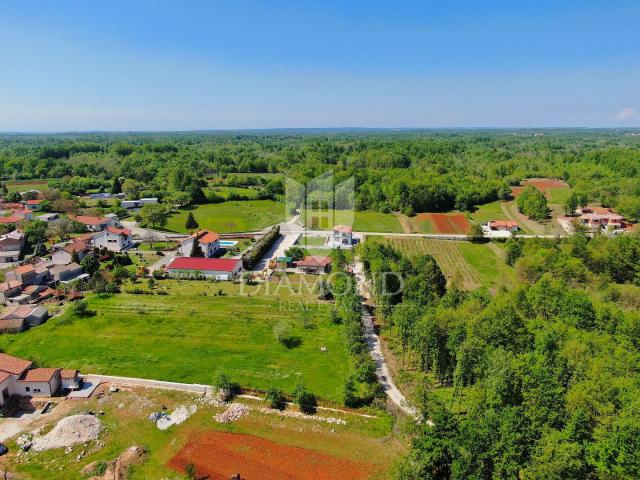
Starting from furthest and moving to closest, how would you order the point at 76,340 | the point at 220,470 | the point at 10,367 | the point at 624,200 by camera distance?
→ 1. the point at 624,200
2. the point at 76,340
3. the point at 10,367
4. the point at 220,470

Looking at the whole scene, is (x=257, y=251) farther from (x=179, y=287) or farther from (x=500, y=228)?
(x=500, y=228)

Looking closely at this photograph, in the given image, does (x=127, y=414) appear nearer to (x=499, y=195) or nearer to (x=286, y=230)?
(x=286, y=230)

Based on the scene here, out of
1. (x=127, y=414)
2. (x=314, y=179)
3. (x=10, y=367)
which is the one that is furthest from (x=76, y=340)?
(x=314, y=179)

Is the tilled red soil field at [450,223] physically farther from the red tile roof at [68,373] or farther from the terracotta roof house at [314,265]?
the red tile roof at [68,373]

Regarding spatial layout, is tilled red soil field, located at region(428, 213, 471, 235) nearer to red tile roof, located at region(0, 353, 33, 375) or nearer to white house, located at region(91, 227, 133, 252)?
white house, located at region(91, 227, 133, 252)

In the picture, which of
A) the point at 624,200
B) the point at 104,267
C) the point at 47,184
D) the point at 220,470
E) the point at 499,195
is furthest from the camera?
Result: the point at 47,184
